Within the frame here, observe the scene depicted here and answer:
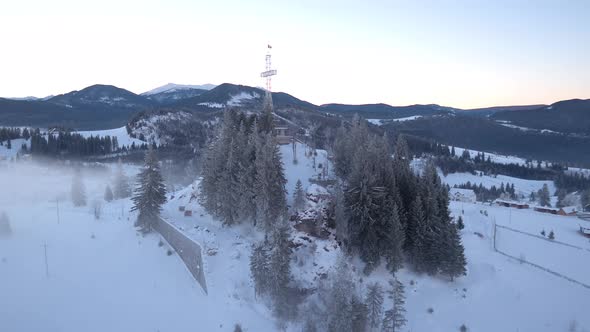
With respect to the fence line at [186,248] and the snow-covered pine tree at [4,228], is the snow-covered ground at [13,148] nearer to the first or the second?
the snow-covered pine tree at [4,228]

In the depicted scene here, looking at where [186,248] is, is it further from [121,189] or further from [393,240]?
[121,189]

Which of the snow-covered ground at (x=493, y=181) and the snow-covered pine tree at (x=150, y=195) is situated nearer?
the snow-covered pine tree at (x=150, y=195)

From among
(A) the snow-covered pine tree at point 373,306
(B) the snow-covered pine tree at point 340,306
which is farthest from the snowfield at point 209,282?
(B) the snow-covered pine tree at point 340,306

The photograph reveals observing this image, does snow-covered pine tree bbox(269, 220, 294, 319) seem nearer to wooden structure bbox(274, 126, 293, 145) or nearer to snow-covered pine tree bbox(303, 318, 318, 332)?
snow-covered pine tree bbox(303, 318, 318, 332)

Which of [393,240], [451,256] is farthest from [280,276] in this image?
[451,256]

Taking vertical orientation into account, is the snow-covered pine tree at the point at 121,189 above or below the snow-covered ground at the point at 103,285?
above

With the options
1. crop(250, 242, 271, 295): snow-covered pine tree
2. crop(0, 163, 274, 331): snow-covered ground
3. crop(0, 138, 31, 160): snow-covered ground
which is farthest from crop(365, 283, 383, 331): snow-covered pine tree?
crop(0, 138, 31, 160): snow-covered ground
